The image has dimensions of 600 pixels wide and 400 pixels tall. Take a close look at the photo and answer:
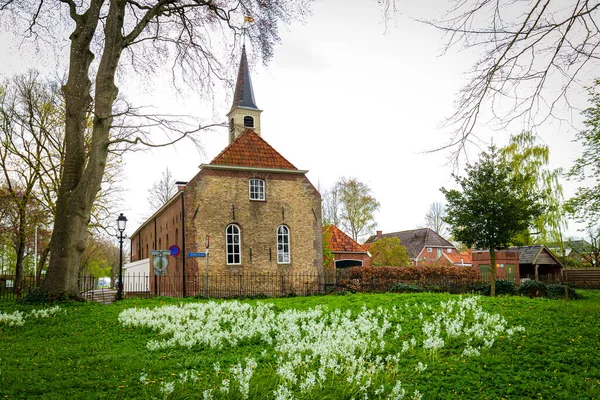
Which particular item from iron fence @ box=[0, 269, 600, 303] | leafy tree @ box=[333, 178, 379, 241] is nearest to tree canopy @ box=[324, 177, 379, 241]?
leafy tree @ box=[333, 178, 379, 241]

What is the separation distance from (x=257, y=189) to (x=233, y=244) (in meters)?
3.57

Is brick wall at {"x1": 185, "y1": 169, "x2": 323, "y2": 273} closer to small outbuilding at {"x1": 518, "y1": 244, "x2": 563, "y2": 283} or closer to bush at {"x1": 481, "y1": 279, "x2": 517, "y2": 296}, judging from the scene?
bush at {"x1": 481, "y1": 279, "x2": 517, "y2": 296}

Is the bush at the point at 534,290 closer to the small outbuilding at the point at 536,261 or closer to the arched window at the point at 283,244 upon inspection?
the arched window at the point at 283,244

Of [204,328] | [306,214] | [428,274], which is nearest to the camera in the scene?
[204,328]

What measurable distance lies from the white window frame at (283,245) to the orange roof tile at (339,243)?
40.3 feet

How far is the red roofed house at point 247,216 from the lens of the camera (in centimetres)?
2428

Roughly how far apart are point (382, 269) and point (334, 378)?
2286 cm

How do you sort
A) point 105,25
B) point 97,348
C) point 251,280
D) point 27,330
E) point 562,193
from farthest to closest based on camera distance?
point 562,193 < point 251,280 < point 105,25 < point 27,330 < point 97,348

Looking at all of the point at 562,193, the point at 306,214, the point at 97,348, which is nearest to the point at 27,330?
the point at 97,348

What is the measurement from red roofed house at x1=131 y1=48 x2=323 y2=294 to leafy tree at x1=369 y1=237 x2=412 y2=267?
13.0 metres

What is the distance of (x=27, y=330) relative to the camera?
1077 centimetres

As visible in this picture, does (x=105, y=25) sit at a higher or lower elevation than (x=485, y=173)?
higher

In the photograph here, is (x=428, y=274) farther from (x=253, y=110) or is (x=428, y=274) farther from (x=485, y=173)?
(x=253, y=110)

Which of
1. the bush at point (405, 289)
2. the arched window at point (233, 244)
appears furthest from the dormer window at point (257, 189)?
the bush at point (405, 289)
